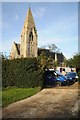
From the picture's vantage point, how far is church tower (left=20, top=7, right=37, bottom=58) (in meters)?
91.2

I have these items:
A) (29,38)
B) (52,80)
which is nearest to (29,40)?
(29,38)

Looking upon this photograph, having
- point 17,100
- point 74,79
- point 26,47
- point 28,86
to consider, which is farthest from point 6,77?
point 26,47

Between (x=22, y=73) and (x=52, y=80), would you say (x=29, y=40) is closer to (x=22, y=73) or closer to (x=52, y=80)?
(x=52, y=80)

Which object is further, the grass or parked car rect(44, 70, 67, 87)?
parked car rect(44, 70, 67, 87)

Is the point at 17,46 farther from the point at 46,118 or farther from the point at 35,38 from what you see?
the point at 46,118

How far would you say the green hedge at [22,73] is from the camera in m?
20.8

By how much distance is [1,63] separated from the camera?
2212 cm

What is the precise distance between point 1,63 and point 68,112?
43.5ft

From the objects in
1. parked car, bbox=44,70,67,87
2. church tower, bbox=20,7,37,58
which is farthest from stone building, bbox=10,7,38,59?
parked car, bbox=44,70,67,87

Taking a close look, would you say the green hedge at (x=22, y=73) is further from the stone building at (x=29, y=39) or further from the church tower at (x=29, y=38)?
the church tower at (x=29, y=38)

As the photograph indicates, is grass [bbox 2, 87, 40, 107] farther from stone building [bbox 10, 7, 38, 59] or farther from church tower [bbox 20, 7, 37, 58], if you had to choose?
church tower [bbox 20, 7, 37, 58]

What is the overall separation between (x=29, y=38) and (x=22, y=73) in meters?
72.4

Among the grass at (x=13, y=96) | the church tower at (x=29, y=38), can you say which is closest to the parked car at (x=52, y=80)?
the grass at (x=13, y=96)

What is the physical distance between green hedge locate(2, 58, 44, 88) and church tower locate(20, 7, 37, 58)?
2706 inches
